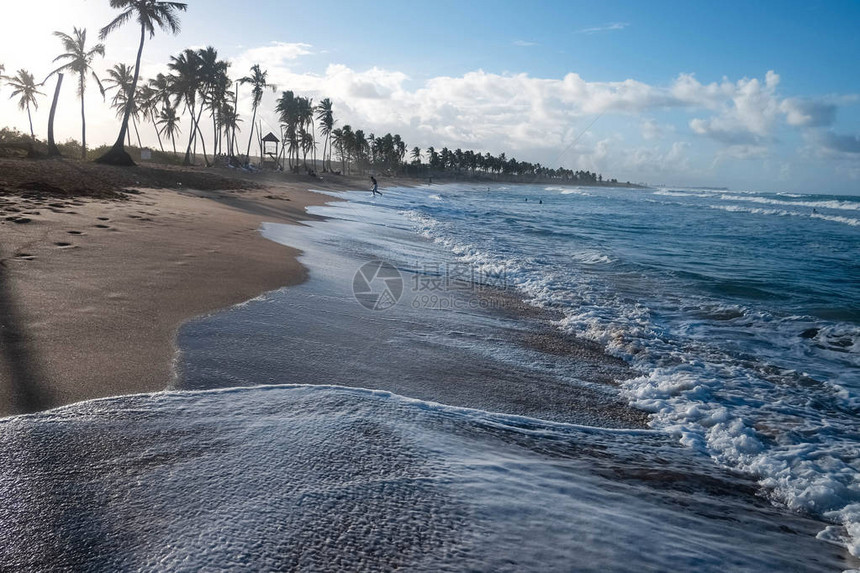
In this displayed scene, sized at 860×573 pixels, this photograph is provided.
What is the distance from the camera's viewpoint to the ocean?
1.97 metres

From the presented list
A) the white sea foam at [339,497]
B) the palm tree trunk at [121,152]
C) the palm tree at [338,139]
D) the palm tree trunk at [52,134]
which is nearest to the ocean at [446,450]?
the white sea foam at [339,497]

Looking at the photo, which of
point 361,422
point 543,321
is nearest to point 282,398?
point 361,422

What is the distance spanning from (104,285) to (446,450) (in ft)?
13.9

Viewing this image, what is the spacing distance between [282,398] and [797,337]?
22.6 feet

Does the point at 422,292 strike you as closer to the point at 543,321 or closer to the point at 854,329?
the point at 543,321

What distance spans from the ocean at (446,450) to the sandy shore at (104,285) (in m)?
0.30

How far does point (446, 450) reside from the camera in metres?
2.79

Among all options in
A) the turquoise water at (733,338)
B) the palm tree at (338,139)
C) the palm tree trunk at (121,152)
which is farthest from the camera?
the palm tree at (338,139)

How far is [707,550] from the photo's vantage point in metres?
2.29

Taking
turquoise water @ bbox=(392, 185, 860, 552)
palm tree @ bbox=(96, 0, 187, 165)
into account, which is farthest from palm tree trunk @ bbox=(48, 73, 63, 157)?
turquoise water @ bbox=(392, 185, 860, 552)

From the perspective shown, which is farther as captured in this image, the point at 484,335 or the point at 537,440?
the point at 484,335

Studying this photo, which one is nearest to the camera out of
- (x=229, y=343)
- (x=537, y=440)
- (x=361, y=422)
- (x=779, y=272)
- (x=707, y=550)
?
(x=707, y=550)

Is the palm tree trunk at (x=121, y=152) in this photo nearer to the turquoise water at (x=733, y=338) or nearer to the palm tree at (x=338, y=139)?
the turquoise water at (x=733, y=338)

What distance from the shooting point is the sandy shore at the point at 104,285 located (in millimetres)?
3217
